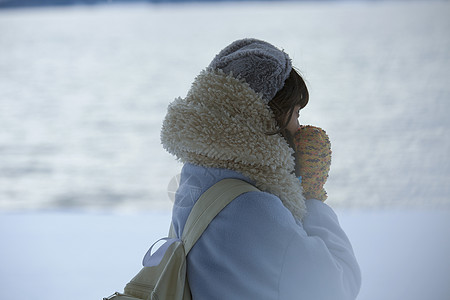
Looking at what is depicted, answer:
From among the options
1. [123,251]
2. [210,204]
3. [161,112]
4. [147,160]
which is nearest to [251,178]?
[210,204]

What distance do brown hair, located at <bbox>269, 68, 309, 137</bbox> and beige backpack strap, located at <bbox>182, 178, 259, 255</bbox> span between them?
0.36 feet

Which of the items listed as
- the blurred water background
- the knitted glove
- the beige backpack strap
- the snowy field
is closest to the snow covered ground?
the snowy field

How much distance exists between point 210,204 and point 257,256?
0.10 m

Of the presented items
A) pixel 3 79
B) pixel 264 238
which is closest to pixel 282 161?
pixel 264 238

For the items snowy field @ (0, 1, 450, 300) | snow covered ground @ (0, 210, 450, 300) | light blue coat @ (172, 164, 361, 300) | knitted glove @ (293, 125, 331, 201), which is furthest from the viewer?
snowy field @ (0, 1, 450, 300)

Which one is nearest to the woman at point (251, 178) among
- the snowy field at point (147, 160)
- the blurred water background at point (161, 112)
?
the snowy field at point (147, 160)

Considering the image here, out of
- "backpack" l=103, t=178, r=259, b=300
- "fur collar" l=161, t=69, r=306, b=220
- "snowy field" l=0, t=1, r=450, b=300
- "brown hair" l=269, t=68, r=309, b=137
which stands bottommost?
"backpack" l=103, t=178, r=259, b=300

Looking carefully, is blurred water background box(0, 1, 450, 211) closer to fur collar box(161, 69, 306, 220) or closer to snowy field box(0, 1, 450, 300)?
snowy field box(0, 1, 450, 300)

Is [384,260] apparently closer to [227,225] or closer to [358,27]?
[227,225]

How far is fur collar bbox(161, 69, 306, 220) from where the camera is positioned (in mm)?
771

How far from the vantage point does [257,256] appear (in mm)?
758

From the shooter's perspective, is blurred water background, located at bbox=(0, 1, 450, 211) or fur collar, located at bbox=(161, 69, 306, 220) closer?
fur collar, located at bbox=(161, 69, 306, 220)

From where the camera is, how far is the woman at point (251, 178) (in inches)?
29.7

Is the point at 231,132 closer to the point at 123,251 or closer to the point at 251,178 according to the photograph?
the point at 251,178
